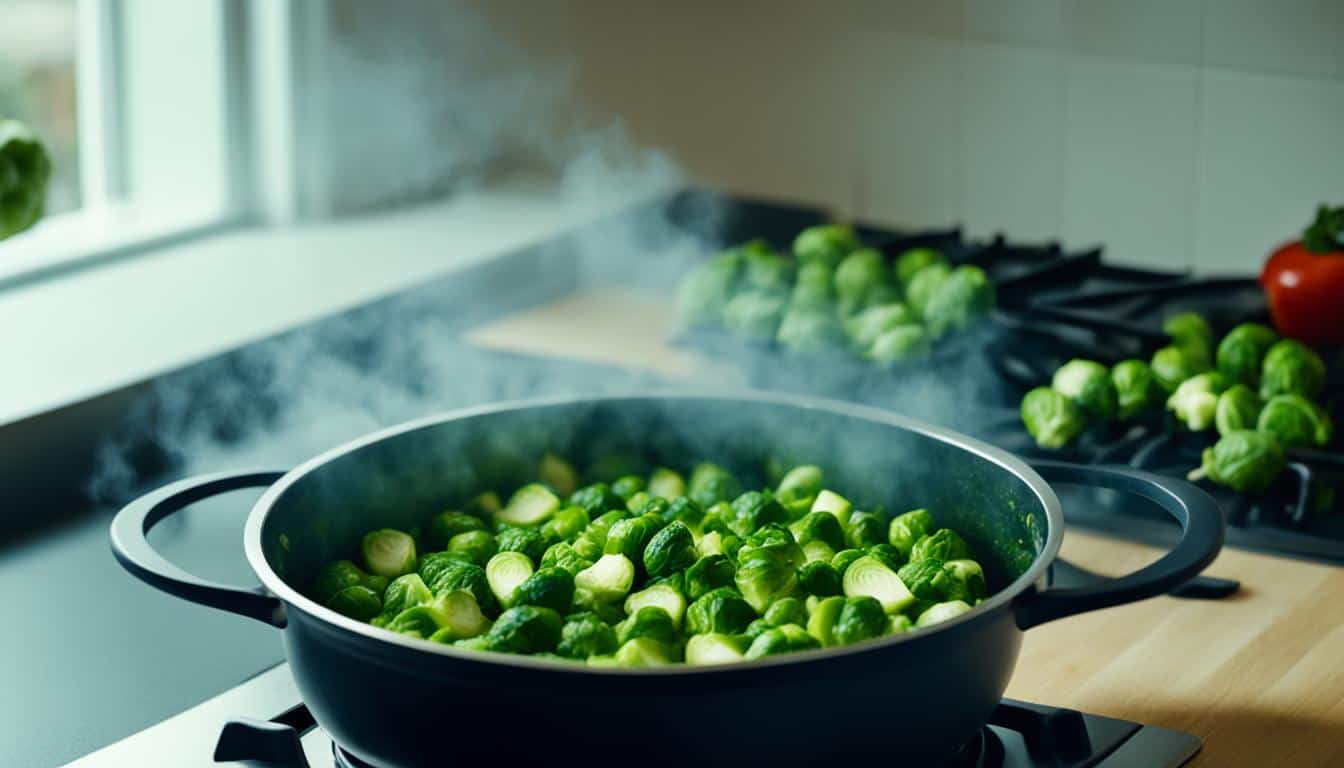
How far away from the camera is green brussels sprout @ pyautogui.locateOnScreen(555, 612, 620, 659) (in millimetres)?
1060

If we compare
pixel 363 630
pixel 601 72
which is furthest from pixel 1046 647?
pixel 601 72

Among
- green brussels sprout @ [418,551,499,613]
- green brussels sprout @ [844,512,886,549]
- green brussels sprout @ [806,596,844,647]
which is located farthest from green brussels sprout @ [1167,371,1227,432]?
green brussels sprout @ [418,551,499,613]

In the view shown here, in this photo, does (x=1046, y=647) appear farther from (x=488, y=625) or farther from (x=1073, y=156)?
(x=1073, y=156)

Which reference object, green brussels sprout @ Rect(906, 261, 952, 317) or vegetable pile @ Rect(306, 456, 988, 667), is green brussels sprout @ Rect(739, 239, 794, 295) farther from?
vegetable pile @ Rect(306, 456, 988, 667)

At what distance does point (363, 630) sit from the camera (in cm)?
93

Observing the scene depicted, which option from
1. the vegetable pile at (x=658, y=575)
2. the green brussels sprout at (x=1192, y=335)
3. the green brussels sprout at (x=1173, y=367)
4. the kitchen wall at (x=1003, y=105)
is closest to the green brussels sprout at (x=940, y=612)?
the vegetable pile at (x=658, y=575)

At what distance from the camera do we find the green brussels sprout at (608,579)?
116cm

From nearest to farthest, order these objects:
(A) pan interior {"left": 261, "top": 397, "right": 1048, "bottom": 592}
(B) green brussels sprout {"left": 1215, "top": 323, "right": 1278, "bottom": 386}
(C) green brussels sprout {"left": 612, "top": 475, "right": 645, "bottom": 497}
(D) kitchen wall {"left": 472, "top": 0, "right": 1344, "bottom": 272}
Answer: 1. (A) pan interior {"left": 261, "top": 397, "right": 1048, "bottom": 592}
2. (C) green brussels sprout {"left": 612, "top": 475, "right": 645, "bottom": 497}
3. (B) green brussels sprout {"left": 1215, "top": 323, "right": 1278, "bottom": 386}
4. (D) kitchen wall {"left": 472, "top": 0, "right": 1344, "bottom": 272}

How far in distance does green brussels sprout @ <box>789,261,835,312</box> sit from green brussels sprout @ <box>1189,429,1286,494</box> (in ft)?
1.72

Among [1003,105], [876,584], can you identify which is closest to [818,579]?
[876,584]

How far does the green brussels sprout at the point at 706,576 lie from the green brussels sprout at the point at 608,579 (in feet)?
0.15

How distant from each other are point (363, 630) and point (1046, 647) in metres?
0.66

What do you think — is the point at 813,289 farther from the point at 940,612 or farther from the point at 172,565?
the point at 172,565

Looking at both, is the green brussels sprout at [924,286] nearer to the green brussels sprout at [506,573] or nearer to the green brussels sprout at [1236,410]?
the green brussels sprout at [1236,410]
